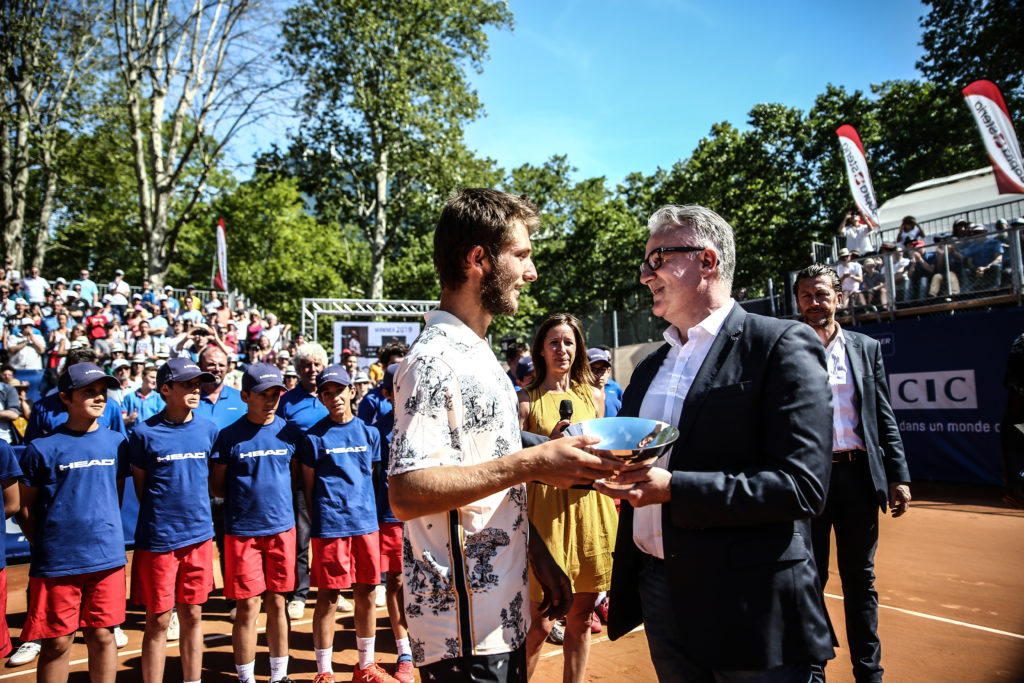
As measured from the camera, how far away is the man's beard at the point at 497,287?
1981 millimetres

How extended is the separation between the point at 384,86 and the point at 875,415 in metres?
24.4

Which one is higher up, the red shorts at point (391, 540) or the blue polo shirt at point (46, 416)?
the blue polo shirt at point (46, 416)

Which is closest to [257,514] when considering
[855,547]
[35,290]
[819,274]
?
[855,547]

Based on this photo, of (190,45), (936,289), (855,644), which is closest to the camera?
(855,644)

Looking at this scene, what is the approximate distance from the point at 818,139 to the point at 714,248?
112ft

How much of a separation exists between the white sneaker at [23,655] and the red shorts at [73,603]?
174cm

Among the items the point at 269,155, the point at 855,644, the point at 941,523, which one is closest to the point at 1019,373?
the point at 855,644

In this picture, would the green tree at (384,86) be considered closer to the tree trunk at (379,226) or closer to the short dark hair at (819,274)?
the tree trunk at (379,226)

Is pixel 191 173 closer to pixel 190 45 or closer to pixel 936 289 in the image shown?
pixel 190 45

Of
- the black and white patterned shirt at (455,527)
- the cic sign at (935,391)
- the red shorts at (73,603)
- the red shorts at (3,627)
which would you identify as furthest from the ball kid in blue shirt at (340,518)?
the cic sign at (935,391)

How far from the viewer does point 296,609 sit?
19.0 ft

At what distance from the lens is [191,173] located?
33844 millimetres

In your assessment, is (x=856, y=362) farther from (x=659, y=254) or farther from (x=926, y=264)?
(x=926, y=264)

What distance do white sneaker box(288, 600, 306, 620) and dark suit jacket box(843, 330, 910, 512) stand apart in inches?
191
